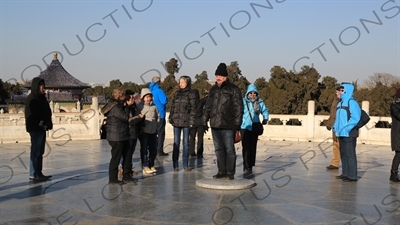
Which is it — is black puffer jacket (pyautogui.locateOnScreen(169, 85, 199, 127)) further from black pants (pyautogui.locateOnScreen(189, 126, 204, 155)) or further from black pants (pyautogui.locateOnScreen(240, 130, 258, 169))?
black pants (pyautogui.locateOnScreen(189, 126, 204, 155))

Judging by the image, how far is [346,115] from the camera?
334 inches

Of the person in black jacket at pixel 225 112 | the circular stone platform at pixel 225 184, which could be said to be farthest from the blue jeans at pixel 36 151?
the person in black jacket at pixel 225 112

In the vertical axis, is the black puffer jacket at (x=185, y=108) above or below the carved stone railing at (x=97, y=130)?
above

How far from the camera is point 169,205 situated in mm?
6324

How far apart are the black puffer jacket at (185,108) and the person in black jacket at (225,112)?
124cm

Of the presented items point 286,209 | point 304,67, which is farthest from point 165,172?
point 304,67

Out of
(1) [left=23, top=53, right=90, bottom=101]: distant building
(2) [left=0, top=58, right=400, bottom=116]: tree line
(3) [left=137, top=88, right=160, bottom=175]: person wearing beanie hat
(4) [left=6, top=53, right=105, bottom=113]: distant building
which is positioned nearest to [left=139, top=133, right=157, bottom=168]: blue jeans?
(3) [left=137, top=88, right=160, bottom=175]: person wearing beanie hat

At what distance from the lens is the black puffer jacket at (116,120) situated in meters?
7.68

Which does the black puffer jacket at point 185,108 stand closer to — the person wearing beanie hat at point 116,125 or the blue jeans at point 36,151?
the person wearing beanie hat at point 116,125

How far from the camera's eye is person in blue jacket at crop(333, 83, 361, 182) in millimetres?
8406

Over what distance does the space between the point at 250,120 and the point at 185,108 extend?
3.98 ft

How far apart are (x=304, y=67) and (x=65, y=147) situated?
24.6 metres

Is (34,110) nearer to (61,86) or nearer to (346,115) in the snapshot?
(346,115)

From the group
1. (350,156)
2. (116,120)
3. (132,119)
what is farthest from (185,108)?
(350,156)
